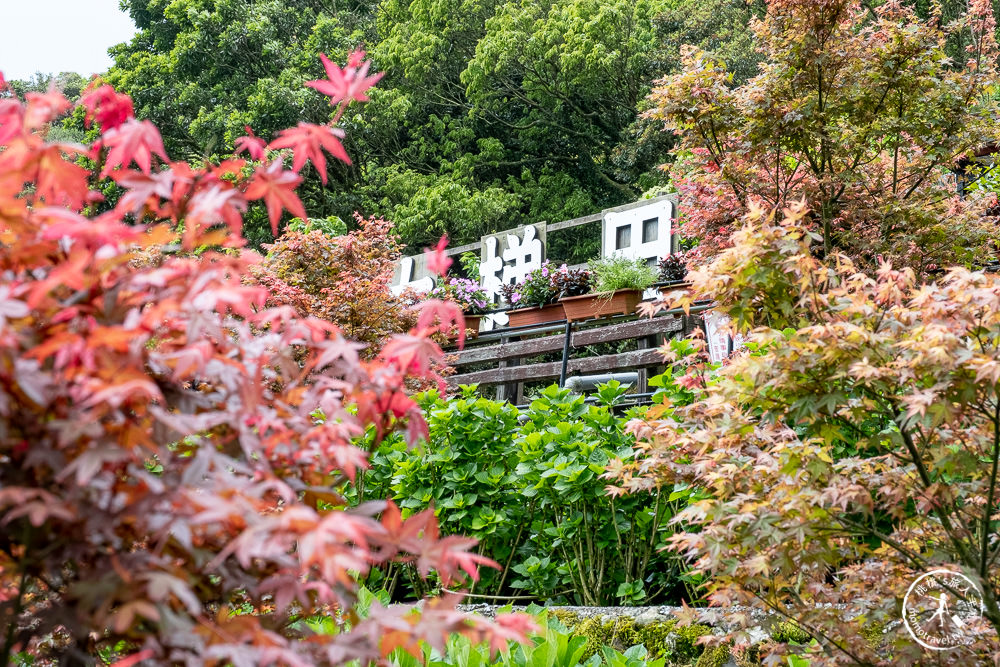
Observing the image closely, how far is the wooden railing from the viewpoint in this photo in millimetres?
7051

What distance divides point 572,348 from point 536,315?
0.60 meters

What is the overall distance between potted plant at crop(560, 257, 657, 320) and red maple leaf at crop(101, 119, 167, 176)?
6.39m

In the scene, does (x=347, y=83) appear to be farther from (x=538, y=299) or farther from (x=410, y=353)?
(x=538, y=299)

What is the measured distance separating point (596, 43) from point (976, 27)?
11050 mm

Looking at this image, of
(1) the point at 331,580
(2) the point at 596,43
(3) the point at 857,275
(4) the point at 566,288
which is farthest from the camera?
(2) the point at 596,43

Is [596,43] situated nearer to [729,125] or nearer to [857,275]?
[729,125]

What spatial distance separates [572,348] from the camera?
820 centimetres

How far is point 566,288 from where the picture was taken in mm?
8211

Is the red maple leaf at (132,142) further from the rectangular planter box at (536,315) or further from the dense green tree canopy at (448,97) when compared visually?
the dense green tree canopy at (448,97)

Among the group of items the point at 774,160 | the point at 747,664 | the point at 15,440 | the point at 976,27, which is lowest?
the point at 747,664

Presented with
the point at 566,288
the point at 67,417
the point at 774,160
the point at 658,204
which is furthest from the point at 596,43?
the point at 67,417

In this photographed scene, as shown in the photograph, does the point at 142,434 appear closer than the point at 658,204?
Yes
